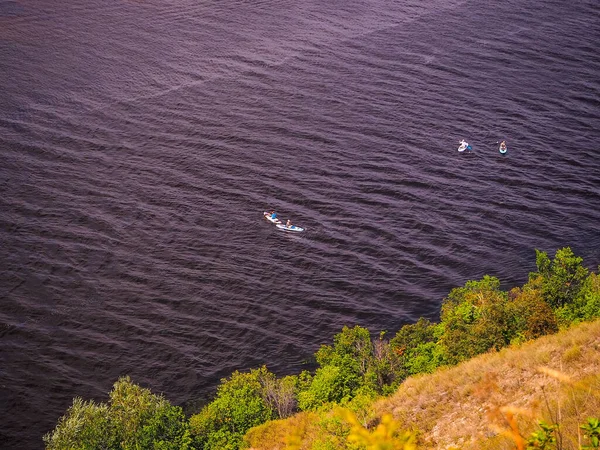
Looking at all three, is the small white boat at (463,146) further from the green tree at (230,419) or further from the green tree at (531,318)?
the green tree at (230,419)

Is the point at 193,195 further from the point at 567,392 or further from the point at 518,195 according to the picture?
the point at 567,392

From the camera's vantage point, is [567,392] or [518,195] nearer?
[567,392]

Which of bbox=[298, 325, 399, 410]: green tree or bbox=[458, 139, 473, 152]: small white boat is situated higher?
bbox=[458, 139, 473, 152]: small white boat

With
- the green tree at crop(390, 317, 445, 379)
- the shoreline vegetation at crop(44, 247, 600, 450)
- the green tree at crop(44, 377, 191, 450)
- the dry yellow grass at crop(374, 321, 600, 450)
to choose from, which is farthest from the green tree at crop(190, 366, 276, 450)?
the dry yellow grass at crop(374, 321, 600, 450)

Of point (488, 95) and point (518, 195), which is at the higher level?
point (488, 95)

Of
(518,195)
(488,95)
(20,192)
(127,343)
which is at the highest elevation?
(488,95)

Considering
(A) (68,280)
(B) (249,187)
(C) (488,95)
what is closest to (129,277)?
(A) (68,280)

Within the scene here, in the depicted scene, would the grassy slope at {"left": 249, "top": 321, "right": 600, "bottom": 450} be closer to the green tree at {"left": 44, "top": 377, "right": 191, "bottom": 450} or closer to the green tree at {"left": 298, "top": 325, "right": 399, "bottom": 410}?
the green tree at {"left": 298, "top": 325, "right": 399, "bottom": 410}
